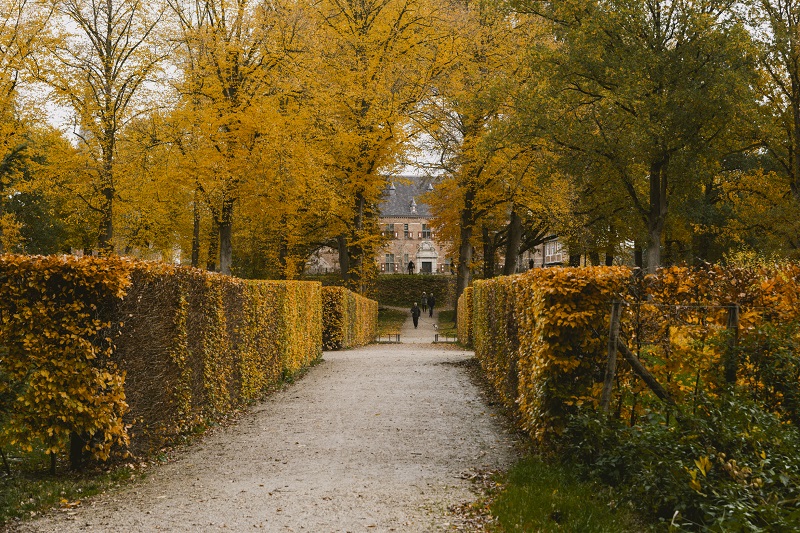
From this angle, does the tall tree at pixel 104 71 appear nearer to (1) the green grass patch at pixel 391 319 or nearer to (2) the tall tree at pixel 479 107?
(2) the tall tree at pixel 479 107

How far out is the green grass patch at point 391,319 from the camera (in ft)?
156

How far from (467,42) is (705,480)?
983 inches

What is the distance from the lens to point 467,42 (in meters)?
27.7

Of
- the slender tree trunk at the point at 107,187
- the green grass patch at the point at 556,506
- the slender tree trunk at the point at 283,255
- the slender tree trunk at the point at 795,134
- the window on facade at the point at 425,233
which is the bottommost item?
the green grass patch at the point at 556,506

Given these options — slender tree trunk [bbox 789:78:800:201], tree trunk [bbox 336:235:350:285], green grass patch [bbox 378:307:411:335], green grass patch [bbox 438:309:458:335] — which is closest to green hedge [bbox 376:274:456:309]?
green grass patch [bbox 378:307:411:335]

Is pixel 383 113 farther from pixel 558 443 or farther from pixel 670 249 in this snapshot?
pixel 670 249

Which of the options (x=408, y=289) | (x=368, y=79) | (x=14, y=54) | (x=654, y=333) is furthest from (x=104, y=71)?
(x=408, y=289)

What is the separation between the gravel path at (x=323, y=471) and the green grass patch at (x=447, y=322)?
3024cm

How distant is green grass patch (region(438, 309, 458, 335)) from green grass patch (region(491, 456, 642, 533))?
34.8m

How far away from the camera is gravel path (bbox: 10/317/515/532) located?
5.94 metres

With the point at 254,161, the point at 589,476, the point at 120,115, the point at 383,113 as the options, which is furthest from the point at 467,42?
the point at 589,476

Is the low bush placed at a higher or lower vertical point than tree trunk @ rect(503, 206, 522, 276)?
lower

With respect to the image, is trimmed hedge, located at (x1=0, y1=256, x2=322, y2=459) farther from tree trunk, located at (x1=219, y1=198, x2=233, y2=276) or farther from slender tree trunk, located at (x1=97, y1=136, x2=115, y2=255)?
slender tree trunk, located at (x1=97, y1=136, x2=115, y2=255)

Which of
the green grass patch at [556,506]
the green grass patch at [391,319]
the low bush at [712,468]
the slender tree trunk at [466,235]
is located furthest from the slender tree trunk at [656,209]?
the green grass patch at [391,319]
